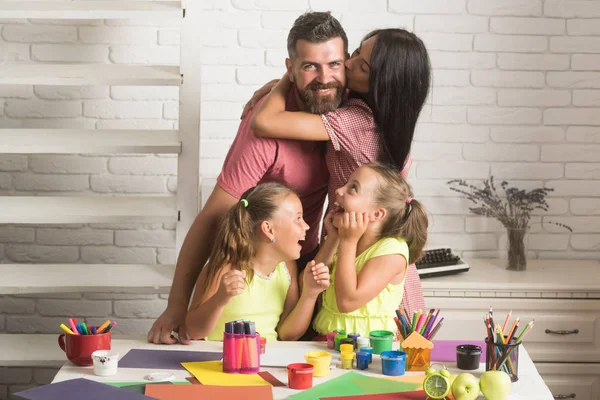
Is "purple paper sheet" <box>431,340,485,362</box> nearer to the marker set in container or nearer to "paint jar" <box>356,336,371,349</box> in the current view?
"paint jar" <box>356,336,371,349</box>

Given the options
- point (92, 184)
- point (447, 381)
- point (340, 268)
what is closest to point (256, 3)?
point (92, 184)

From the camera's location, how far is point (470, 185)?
11.3ft

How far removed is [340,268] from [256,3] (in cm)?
153

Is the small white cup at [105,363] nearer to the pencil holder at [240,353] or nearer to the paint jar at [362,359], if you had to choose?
the pencil holder at [240,353]

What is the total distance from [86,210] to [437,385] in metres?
1.39

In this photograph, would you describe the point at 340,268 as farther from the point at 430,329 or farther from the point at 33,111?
the point at 33,111

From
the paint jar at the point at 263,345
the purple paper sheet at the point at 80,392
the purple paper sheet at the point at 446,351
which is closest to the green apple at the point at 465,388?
the purple paper sheet at the point at 446,351

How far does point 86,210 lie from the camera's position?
2666 mm

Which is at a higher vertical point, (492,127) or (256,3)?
(256,3)

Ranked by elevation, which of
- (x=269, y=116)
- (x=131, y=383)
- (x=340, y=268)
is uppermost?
(x=269, y=116)

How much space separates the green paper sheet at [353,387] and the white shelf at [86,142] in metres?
1.05

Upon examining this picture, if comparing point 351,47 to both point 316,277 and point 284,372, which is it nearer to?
point 316,277

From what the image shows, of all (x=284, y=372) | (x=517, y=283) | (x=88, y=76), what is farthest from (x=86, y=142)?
(x=517, y=283)

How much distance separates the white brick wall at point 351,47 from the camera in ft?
11.0
